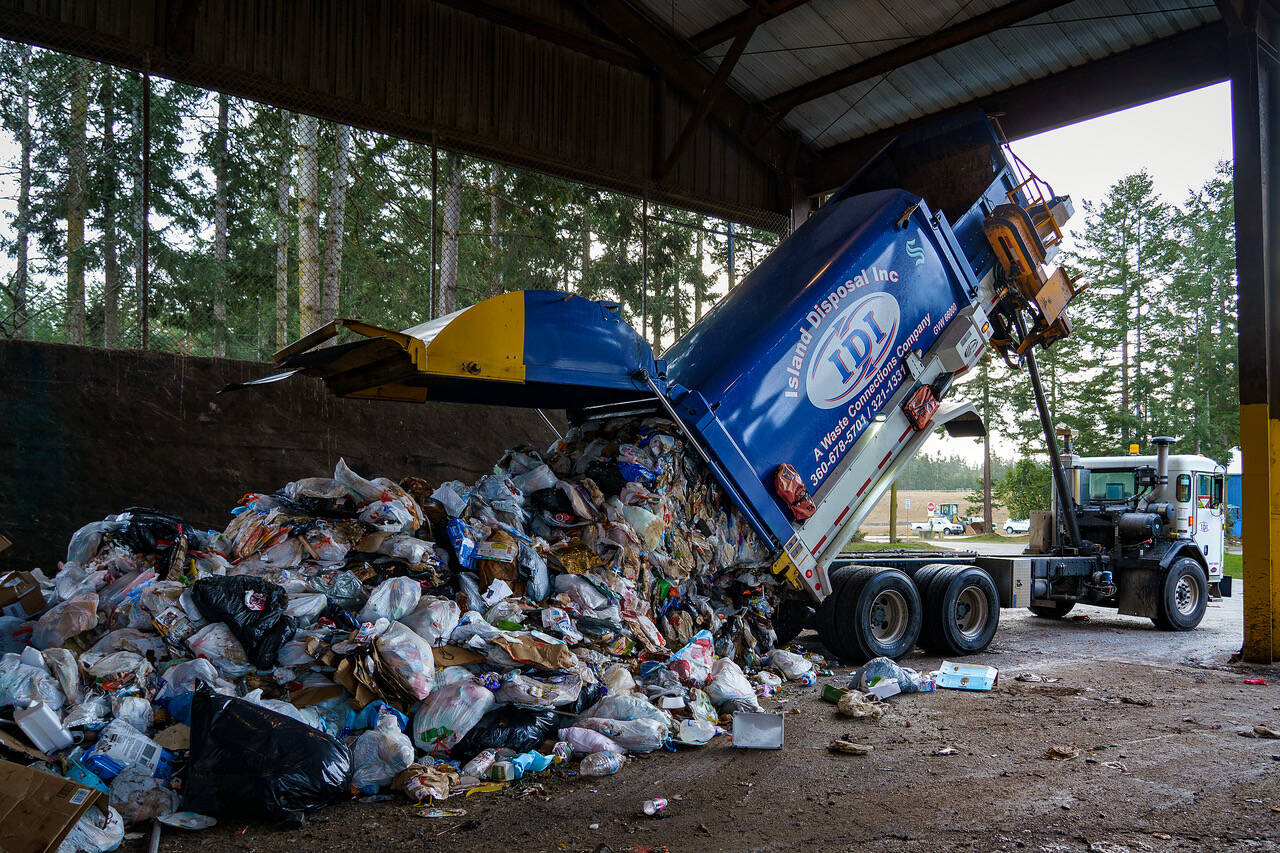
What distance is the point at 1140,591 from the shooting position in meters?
8.10

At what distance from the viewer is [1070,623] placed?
880cm

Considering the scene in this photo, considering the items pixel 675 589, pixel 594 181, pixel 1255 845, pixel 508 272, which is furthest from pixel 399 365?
pixel 508 272

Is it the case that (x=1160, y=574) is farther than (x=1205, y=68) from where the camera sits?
Yes

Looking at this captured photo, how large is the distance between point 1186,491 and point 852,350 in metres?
5.29

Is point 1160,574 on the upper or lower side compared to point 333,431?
lower

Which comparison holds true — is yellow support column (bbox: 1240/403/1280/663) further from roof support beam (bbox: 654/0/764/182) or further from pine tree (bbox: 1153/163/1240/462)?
pine tree (bbox: 1153/163/1240/462)

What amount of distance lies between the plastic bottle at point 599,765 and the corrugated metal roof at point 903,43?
7751 millimetres

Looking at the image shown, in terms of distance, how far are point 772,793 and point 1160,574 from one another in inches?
259

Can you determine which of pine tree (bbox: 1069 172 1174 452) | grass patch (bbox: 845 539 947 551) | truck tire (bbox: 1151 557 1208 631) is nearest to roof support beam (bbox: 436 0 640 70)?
grass patch (bbox: 845 539 947 551)

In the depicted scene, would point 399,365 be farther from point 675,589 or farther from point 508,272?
point 508,272

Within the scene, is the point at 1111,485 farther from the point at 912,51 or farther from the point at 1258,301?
the point at 912,51

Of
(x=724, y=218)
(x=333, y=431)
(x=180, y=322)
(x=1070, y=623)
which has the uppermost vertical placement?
(x=724, y=218)

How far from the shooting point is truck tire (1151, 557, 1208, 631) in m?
8.03

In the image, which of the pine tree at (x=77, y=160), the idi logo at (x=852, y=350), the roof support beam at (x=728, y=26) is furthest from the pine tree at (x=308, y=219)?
the idi logo at (x=852, y=350)
